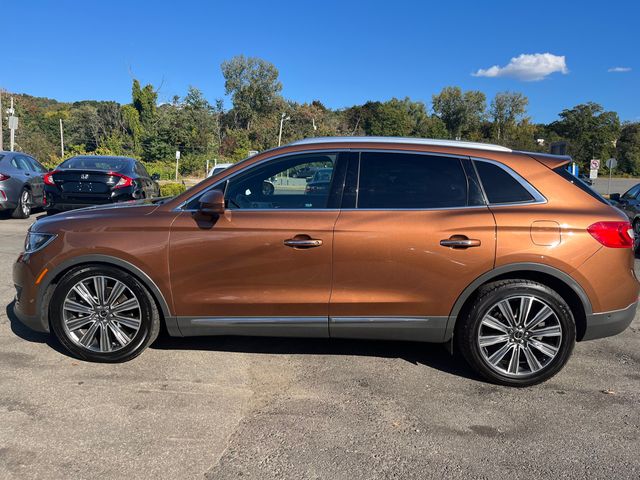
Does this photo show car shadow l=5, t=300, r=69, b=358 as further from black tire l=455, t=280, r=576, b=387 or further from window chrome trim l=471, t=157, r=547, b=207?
window chrome trim l=471, t=157, r=547, b=207

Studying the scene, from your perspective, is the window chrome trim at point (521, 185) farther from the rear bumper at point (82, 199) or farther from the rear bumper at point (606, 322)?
the rear bumper at point (82, 199)

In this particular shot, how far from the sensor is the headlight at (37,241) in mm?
3908

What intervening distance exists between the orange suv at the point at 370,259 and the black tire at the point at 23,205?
28.2ft

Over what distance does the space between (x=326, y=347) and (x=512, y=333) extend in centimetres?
156

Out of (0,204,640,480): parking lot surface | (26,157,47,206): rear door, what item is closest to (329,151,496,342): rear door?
(0,204,640,480): parking lot surface

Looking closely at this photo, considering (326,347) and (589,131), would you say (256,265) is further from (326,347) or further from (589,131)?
(589,131)

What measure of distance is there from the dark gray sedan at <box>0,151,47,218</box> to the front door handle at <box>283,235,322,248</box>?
28.4ft

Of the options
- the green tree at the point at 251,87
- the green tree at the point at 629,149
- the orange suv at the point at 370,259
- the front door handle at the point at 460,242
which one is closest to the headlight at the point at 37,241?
the orange suv at the point at 370,259

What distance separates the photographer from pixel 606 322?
368cm

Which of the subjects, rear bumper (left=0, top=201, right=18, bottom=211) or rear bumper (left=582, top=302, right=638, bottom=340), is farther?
rear bumper (left=0, top=201, right=18, bottom=211)

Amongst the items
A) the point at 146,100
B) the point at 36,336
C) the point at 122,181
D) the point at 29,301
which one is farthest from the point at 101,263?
the point at 146,100

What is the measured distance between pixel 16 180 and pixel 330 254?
10.00 metres

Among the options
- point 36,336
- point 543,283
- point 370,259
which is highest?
point 370,259

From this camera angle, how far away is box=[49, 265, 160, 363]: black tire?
12.6ft
